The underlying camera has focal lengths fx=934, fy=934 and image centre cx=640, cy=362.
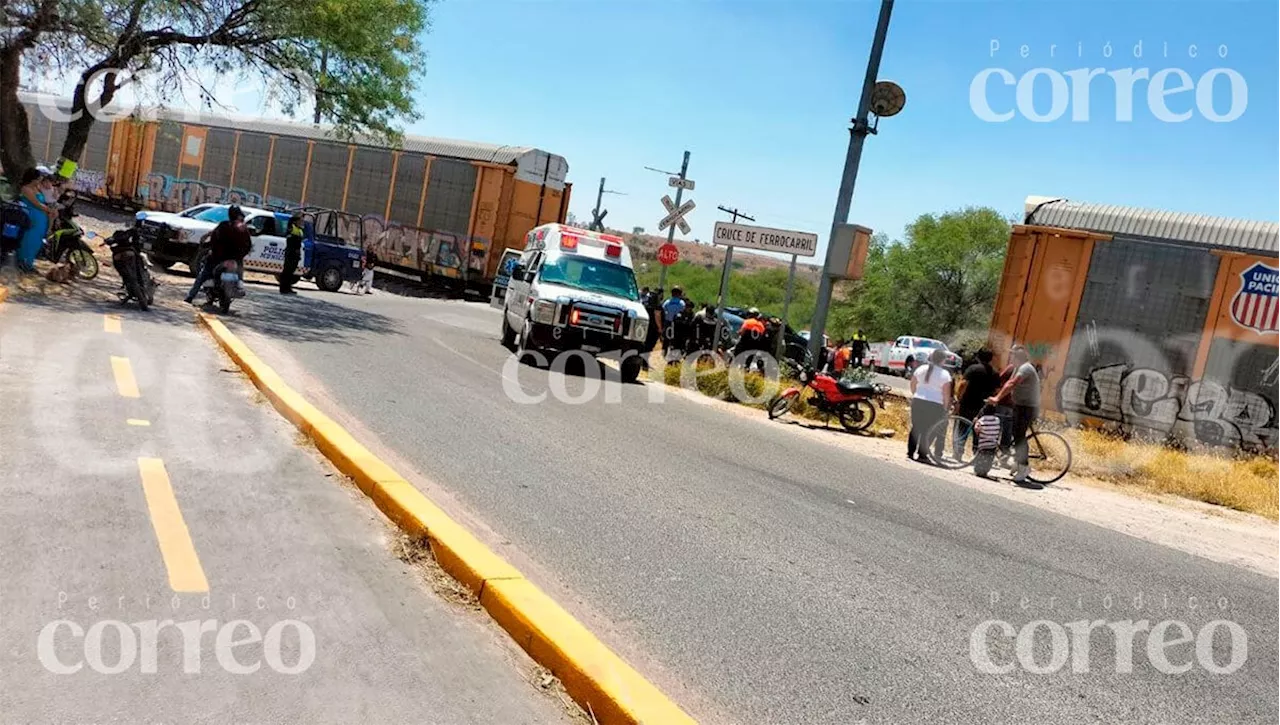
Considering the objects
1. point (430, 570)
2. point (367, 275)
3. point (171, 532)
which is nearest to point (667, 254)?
point (367, 275)

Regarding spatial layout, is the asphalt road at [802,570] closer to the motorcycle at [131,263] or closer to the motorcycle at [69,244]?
the motorcycle at [131,263]

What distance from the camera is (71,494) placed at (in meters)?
5.20

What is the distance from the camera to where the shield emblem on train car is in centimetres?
1531

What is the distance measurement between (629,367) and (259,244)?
10303 millimetres

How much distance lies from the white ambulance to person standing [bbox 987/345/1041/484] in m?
6.13

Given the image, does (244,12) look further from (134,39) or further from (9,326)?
(9,326)

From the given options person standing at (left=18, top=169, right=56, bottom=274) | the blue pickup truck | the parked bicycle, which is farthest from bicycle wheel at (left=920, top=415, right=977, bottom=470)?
the blue pickup truck

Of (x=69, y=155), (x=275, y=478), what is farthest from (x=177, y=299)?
(x=275, y=478)

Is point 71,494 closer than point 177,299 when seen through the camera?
Yes

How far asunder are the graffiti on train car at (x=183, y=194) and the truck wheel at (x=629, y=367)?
19.0 m

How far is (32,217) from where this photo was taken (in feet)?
45.3

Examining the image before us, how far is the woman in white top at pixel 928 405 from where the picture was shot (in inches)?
463

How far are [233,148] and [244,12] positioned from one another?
1721 cm

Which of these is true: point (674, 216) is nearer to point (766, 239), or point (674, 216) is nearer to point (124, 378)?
point (766, 239)
